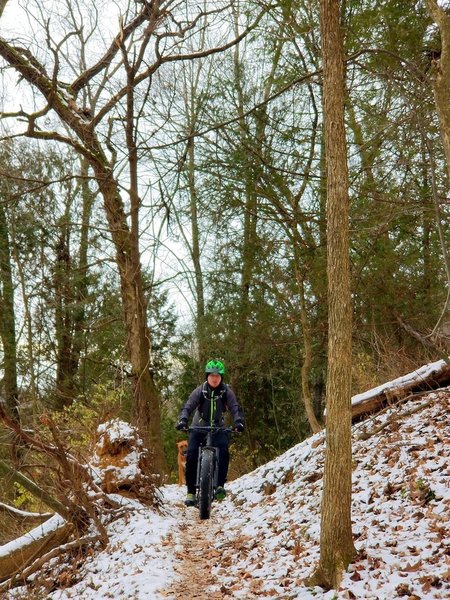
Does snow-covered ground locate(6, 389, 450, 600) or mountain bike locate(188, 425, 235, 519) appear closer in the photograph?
snow-covered ground locate(6, 389, 450, 600)

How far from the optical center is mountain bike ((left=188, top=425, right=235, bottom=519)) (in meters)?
7.70

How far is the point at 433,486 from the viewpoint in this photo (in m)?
5.57

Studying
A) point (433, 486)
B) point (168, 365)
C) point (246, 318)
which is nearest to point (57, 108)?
point (433, 486)

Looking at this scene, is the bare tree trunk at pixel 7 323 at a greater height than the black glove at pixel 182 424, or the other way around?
the bare tree trunk at pixel 7 323

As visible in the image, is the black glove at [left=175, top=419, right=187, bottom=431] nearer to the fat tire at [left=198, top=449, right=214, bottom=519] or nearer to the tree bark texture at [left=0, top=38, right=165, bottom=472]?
the fat tire at [left=198, top=449, right=214, bottom=519]

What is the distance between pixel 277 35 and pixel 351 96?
1.58 meters

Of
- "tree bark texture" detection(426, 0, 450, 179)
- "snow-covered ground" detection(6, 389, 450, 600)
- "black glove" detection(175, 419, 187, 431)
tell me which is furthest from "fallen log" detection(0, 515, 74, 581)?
"tree bark texture" detection(426, 0, 450, 179)

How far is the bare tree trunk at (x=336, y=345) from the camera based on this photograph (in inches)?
180

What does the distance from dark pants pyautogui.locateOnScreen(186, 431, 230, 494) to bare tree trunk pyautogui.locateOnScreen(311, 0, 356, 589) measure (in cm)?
362

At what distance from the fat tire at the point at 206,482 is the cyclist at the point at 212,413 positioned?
0.69 feet

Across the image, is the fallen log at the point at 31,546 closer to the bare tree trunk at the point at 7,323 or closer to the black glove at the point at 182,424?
the black glove at the point at 182,424

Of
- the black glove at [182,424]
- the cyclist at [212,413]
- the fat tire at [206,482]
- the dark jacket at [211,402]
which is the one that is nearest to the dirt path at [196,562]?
the fat tire at [206,482]

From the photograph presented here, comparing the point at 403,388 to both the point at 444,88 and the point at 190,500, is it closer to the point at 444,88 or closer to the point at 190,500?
the point at 190,500

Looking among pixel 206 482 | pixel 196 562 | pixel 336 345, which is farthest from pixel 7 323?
pixel 336 345
